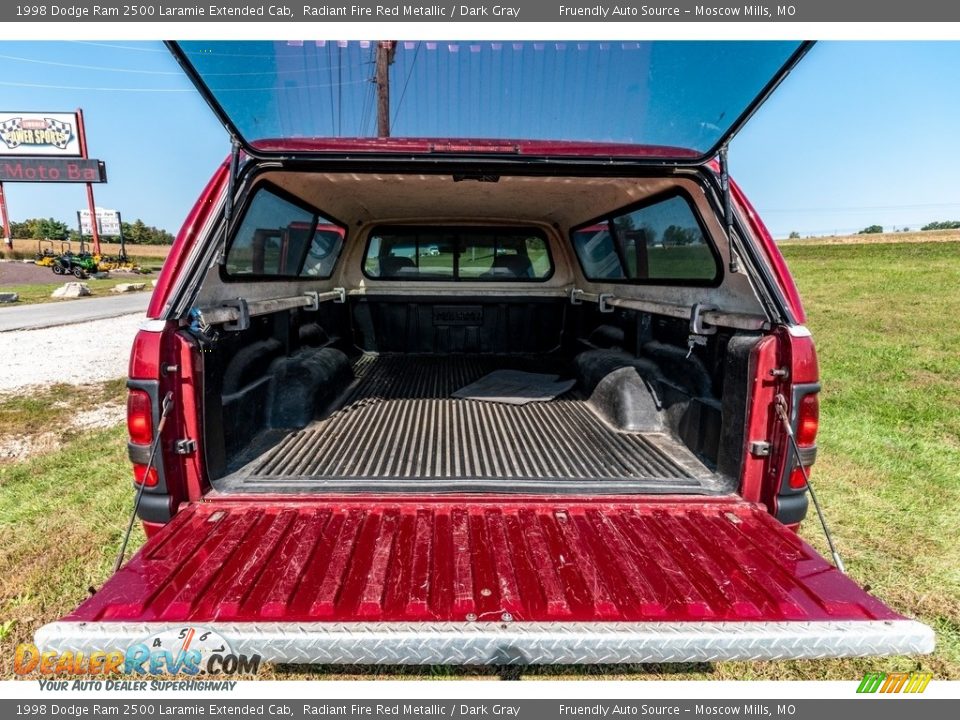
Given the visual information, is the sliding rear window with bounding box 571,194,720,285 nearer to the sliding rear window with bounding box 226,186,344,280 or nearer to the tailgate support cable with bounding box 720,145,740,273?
the tailgate support cable with bounding box 720,145,740,273

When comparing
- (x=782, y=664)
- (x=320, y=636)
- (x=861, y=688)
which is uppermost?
(x=320, y=636)

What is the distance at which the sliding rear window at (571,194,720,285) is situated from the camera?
9.03ft

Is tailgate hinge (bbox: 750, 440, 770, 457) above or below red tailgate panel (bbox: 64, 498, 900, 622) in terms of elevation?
above

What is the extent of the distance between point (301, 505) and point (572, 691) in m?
1.27

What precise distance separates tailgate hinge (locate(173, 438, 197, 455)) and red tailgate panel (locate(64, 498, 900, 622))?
239 millimetres

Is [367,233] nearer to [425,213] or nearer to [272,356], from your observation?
[425,213]

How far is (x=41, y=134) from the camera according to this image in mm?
34844

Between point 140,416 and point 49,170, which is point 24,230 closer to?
point 49,170

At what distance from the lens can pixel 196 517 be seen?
201 cm

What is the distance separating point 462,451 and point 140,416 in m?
1.57

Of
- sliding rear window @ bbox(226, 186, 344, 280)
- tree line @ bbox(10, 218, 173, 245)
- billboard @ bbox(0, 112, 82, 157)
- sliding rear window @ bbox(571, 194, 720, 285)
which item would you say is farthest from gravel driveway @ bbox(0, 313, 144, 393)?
tree line @ bbox(10, 218, 173, 245)

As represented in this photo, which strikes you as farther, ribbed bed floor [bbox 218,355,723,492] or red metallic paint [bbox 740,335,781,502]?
ribbed bed floor [bbox 218,355,723,492]

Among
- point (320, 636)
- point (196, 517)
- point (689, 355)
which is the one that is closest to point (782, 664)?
point (689, 355)

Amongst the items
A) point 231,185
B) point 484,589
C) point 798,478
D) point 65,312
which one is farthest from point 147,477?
point 65,312
